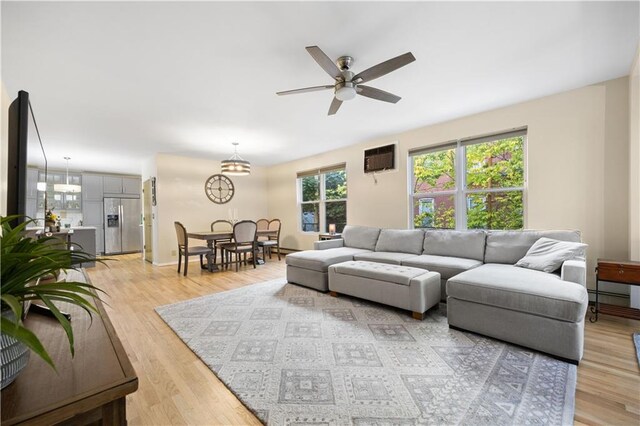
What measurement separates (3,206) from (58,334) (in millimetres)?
2286

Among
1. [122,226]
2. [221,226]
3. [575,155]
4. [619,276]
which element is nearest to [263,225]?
[221,226]

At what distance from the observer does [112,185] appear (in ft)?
24.1

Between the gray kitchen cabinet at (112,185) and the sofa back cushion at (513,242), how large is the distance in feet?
28.8

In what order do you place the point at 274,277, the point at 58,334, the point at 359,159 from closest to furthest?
the point at 58,334 < the point at 274,277 < the point at 359,159

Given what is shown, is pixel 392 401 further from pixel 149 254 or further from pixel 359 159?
pixel 149 254

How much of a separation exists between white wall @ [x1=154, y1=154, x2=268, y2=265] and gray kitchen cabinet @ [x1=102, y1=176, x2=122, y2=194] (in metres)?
2.86

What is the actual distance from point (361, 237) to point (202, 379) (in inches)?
125

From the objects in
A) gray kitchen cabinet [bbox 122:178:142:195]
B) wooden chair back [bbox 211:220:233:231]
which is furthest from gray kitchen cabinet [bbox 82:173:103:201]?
wooden chair back [bbox 211:220:233:231]

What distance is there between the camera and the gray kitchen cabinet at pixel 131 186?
7547mm

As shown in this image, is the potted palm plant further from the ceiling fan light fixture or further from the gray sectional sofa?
the gray sectional sofa

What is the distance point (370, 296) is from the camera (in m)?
2.90

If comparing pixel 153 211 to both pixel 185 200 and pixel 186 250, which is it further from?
pixel 186 250

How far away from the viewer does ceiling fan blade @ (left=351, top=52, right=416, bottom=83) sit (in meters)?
1.89

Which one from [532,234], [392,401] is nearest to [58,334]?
[392,401]
